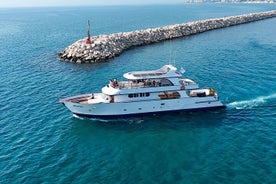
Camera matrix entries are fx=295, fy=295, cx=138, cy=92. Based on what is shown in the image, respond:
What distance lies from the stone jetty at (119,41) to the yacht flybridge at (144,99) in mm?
29223

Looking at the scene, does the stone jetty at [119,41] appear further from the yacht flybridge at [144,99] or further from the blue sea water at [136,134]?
the yacht flybridge at [144,99]

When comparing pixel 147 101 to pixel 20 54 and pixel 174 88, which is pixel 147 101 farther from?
pixel 20 54

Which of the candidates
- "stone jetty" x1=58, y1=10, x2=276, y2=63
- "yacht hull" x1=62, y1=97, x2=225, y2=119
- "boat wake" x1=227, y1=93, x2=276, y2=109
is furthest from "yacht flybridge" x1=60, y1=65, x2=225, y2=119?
"stone jetty" x1=58, y1=10, x2=276, y2=63

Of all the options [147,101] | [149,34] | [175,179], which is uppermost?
[149,34]

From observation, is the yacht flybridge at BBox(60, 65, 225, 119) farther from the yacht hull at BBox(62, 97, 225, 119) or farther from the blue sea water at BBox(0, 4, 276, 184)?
the blue sea water at BBox(0, 4, 276, 184)

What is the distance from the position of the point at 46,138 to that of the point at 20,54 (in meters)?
55.0

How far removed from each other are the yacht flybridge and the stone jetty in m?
29.2

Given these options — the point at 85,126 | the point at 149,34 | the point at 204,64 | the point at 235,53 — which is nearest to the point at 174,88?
the point at 85,126

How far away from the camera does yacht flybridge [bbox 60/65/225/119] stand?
137 feet

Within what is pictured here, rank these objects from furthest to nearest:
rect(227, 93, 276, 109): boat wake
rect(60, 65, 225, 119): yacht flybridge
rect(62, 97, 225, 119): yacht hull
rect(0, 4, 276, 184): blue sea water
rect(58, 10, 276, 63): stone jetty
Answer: rect(58, 10, 276, 63): stone jetty < rect(227, 93, 276, 109): boat wake < rect(60, 65, 225, 119): yacht flybridge < rect(62, 97, 225, 119): yacht hull < rect(0, 4, 276, 184): blue sea water

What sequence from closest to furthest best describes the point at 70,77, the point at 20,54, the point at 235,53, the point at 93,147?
the point at 93,147 < the point at 70,77 < the point at 235,53 < the point at 20,54

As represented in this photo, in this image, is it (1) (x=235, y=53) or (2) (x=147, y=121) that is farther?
(1) (x=235, y=53)

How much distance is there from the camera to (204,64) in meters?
65.7

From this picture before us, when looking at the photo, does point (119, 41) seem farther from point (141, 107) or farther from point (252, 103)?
point (252, 103)
